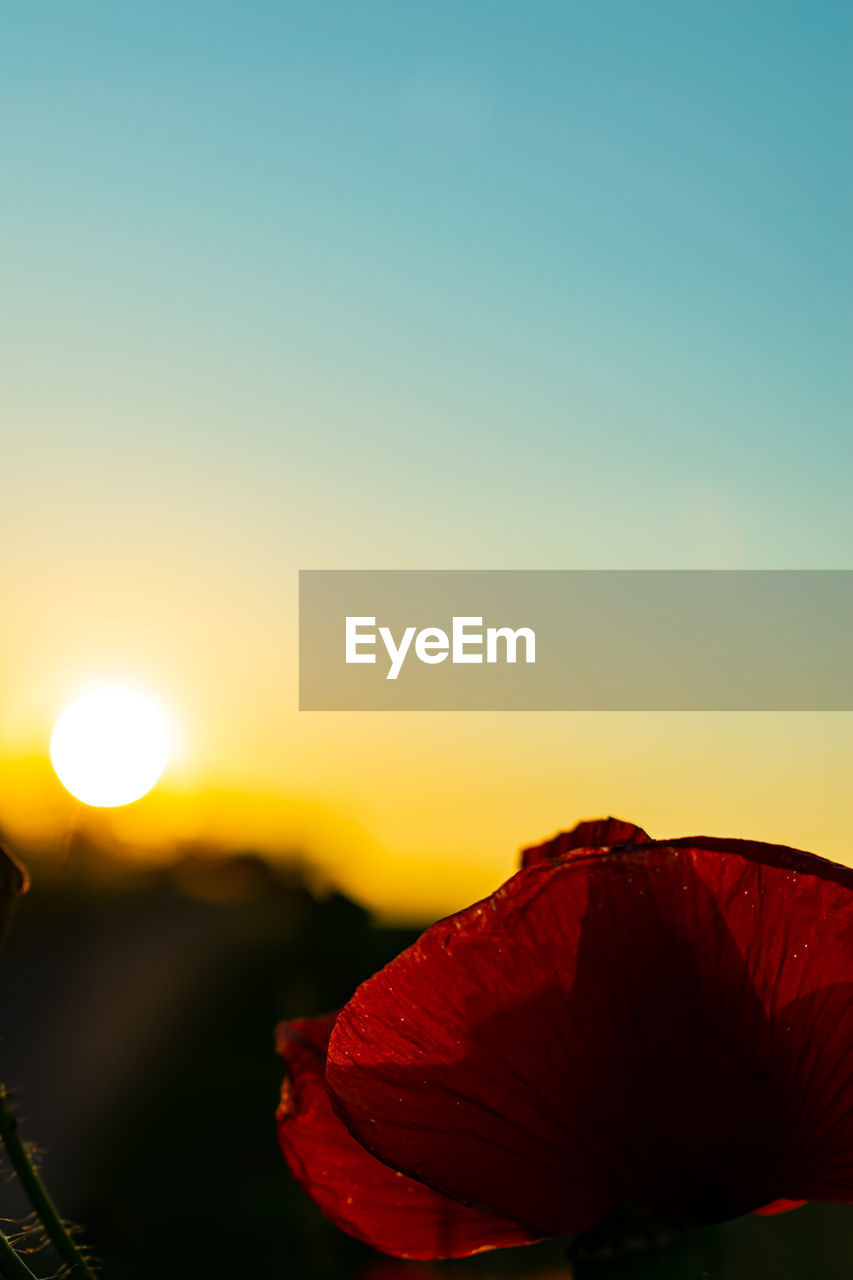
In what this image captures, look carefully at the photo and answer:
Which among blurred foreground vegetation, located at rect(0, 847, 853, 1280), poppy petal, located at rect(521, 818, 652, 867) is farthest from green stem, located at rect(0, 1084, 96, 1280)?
blurred foreground vegetation, located at rect(0, 847, 853, 1280)

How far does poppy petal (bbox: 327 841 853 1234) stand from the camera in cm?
28

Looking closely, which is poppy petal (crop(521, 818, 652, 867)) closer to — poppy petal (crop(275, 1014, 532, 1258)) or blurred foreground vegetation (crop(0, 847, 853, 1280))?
poppy petal (crop(275, 1014, 532, 1258))

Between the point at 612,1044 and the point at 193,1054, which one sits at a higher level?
the point at 612,1044

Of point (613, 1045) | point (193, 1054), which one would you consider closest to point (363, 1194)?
point (613, 1045)

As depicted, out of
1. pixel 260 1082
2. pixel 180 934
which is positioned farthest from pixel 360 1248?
pixel 180 934

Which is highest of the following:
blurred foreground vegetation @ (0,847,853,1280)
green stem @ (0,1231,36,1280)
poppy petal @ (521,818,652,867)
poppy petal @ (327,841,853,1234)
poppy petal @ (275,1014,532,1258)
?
poppy petal @ (521,818,652,867)

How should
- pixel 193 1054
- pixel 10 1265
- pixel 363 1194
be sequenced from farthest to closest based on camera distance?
pixel 193 1054
pixel 363 1194
pixel 10 1265

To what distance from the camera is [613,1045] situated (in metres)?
0.29

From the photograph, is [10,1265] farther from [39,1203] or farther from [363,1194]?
[363,1194]

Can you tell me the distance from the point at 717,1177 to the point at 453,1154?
0.22 feet


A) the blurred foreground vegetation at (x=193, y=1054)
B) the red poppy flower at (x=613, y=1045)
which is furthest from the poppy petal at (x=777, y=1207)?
the blurred foreground vegetation at (x=193, y=1054)

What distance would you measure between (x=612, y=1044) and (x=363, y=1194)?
0.12 meters

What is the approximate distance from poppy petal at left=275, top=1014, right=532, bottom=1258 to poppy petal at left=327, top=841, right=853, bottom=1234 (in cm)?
6

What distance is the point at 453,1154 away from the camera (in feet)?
0.97
